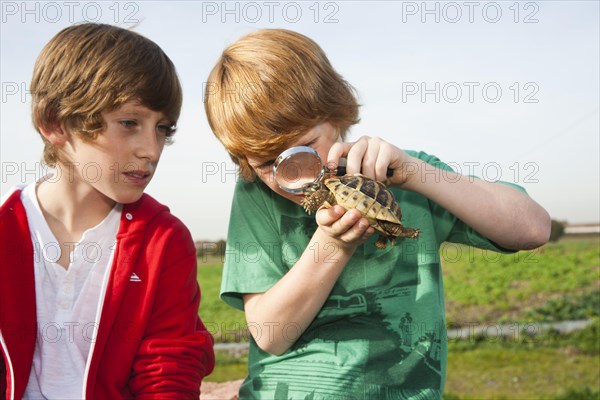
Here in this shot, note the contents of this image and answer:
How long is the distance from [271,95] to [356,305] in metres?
1.20

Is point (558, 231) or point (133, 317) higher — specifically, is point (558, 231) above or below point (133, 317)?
below

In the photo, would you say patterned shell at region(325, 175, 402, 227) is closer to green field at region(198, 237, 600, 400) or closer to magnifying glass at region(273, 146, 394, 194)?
magnifying glass at region(273, 146, 394, 194)

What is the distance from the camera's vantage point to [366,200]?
266 centimetres

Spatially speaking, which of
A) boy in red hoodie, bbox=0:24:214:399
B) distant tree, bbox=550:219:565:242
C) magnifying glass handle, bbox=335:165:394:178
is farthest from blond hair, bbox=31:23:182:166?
distant tree, bbox=550:219:565:242

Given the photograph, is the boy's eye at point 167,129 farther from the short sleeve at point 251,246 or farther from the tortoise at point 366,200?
the tortoise at point 366,200

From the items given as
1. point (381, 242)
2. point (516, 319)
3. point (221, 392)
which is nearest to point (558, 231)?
point (516, 319)

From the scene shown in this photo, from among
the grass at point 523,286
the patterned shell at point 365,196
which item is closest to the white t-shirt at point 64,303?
the patterned shell at point 365,196

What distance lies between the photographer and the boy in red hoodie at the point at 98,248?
3.18 metres

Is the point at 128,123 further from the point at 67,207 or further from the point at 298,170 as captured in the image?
the point at 298,170

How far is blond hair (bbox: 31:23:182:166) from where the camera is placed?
326 cm

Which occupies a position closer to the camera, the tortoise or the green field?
the tortoise

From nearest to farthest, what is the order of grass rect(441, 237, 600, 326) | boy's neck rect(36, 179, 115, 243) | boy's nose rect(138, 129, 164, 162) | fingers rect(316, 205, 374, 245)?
fingers rect(316, 205, 374, 245) < boy's nose rect(138, 129, 164, 162) < boy's neck rect(36, 179, 115, 243) < grass rect(441, 237, 600, 326)

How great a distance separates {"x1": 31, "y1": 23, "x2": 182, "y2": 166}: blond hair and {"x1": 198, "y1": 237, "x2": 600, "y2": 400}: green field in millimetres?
2282

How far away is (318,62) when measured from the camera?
3.10 meters
